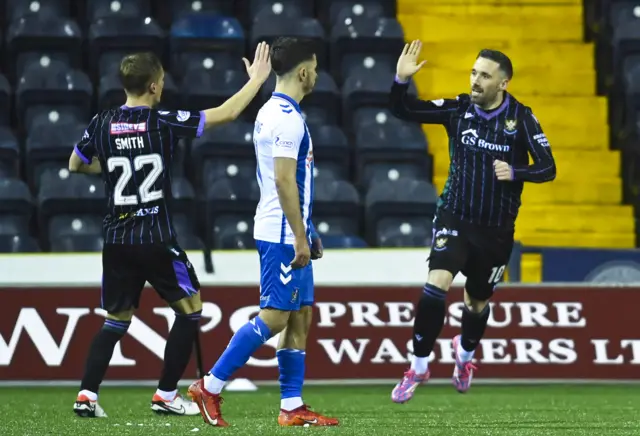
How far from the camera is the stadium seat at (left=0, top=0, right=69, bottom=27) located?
1222 centimetres

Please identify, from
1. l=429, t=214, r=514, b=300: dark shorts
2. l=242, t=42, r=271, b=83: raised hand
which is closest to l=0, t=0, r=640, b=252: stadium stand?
l=429, t=214, r=514, b=300: dark shorts

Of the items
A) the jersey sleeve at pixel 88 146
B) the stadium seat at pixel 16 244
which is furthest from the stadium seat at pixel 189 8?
the jersey sleeve at pixel 88 146

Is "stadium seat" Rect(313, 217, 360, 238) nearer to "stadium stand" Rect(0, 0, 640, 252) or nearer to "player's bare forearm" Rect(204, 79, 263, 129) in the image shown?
"stadium stand" Rect(0, 0, 640, 252)

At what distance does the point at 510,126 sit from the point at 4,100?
5774mm

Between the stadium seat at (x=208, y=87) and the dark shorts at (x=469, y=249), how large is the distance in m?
4.63

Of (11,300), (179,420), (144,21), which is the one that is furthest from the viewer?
(144,21)

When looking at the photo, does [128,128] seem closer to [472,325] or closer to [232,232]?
[472,325]

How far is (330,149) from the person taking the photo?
11.5 metres

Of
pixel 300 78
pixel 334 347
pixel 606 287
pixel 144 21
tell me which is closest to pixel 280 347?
pixel 300 78

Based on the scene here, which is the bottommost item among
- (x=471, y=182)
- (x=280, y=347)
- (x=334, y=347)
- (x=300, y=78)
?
(x=334, y=347)

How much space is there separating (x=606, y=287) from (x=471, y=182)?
2763 mm

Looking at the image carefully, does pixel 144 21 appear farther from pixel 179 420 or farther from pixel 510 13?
pixel 179 420

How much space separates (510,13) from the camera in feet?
44.8

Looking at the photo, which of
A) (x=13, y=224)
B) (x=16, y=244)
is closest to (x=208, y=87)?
(x=13, y=224)
